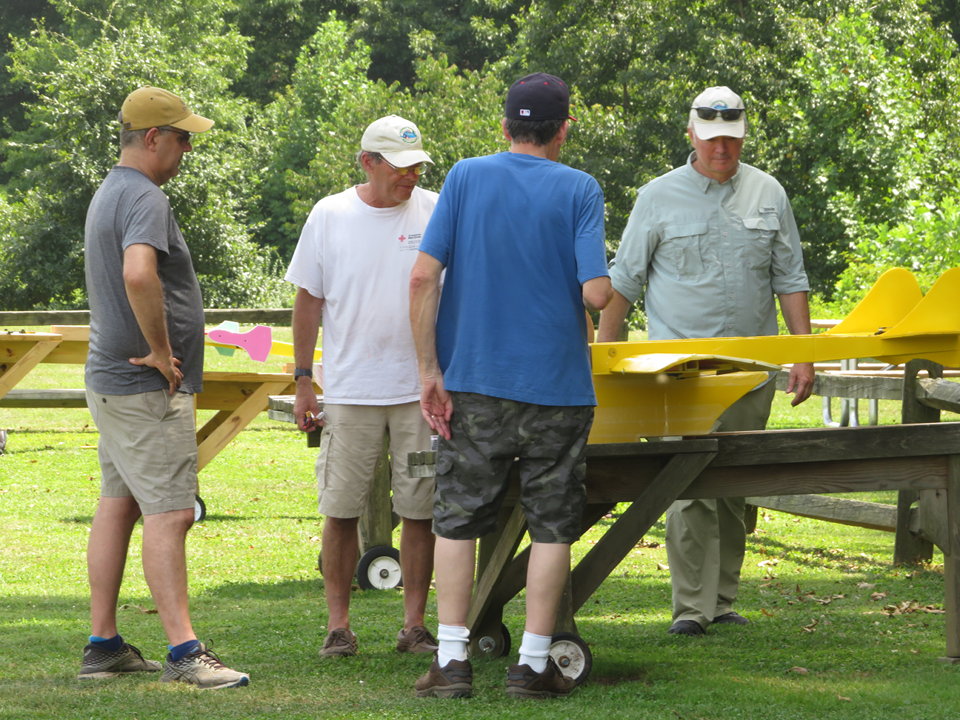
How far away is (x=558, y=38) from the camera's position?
111ft

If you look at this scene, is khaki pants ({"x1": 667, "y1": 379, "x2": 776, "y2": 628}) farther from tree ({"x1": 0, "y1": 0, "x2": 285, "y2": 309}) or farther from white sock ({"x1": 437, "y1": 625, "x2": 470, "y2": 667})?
tree ({"x1": 0, "y1": 0, "x2": 285, "y2": 309})

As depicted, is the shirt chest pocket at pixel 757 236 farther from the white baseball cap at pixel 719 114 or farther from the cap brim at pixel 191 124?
the cap brim at pixel 191 124

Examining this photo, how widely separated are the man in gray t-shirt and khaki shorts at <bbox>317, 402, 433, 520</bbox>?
62 cm

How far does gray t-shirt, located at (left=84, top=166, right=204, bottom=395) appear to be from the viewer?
15.3ft

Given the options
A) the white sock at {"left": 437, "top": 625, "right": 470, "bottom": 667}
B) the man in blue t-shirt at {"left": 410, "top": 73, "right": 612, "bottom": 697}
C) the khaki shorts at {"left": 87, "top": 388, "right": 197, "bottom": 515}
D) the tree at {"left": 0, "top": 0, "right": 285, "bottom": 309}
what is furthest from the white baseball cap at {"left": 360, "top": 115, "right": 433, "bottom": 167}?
the tree at {"left": 0, "top": 0, "right": 285, "bottom": 309}

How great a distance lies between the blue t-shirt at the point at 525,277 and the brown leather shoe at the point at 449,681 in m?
0.86

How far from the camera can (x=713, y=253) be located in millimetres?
5711

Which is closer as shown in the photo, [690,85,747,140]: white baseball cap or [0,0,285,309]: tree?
[690,85,747,140]: white baseball cap

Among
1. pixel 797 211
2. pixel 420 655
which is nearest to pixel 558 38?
pixel 797 211

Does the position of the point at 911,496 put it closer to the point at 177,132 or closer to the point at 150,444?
the point at 150,444

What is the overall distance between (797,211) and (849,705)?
24.2 metres

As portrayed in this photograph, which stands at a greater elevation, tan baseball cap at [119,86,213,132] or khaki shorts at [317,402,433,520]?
tan baseball cap at [119,86,213,132]

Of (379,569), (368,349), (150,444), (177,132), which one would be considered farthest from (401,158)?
(379,569)

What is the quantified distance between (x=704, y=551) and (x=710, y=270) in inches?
45.5
